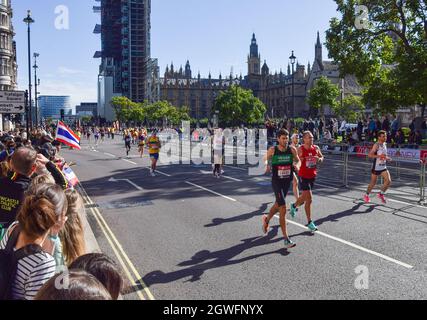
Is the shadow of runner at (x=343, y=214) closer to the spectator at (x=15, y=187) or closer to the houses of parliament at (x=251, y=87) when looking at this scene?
the spectator at (x=15, y=187)

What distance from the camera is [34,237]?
3.25 meters

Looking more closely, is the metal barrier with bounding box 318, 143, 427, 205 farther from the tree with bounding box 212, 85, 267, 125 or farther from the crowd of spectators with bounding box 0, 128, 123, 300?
the tree with bounding box 212, 85, 267, 125

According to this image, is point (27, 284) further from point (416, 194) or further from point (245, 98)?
point (245, 98)

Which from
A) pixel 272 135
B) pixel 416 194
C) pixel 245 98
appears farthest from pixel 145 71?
pixel 416 194

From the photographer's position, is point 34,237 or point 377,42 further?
point 377,42

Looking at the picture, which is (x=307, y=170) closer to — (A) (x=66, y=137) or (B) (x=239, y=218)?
(B) (x=239, y=218)

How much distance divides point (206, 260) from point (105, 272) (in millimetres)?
5230

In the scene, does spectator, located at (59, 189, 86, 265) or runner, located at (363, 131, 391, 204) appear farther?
runner, located at (363, 131, 391, 204)

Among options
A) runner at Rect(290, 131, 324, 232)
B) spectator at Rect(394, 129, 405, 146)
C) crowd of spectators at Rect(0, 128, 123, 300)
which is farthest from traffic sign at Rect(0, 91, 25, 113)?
spectator at Rect(394, 129, 405, 146)

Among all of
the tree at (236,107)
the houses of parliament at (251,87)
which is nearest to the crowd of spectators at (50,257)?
the tree at (236,107)

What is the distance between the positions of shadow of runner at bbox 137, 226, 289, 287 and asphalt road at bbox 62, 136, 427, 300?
0.02 m

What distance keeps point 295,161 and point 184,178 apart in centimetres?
997

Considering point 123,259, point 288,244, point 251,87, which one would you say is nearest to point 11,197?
point 123,259

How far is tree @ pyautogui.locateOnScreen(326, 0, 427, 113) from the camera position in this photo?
28656 mm
